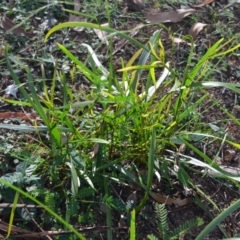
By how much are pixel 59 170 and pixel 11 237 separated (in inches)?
10.3

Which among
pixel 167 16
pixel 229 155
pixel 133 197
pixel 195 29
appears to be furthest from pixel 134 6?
pixel 133 197

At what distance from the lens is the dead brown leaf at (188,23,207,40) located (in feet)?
7.97

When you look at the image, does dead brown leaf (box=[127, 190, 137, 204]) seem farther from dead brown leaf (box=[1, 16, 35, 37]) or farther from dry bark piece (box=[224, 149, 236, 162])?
dead brown leaf (box=[1, 16, 35, 37])

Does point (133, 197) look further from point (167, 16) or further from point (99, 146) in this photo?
point (167, 16)

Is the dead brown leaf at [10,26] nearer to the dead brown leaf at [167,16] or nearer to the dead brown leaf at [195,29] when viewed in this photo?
the dead brown leaf at [167,16]

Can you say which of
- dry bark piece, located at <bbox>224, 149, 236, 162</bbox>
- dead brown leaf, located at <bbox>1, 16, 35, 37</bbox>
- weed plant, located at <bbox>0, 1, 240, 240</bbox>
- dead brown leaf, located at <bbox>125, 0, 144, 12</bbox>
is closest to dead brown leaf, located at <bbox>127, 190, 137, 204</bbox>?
weed plant, located at <bbox>0, 1, 240, 240</bbox>

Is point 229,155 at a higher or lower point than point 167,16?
lower

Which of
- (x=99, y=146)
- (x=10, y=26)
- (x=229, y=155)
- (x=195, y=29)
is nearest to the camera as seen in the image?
(x=99, y=146)

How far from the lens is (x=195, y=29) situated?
244 cm

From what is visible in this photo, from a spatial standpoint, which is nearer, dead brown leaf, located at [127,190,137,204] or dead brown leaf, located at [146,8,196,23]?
dead brown leaf, located at [127,190,137,204]

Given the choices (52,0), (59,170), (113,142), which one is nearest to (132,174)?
(113,142)

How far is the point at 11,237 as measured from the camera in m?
1.64

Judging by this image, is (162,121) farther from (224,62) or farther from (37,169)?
(224,62)

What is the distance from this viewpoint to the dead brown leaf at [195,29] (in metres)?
2.43
